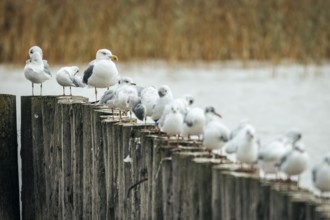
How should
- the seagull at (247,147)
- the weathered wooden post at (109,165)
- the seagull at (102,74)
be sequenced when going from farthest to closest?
the seagull at (102,74), the weathered wooden post at (109,165), the seagull at (247,147)

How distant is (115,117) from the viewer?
673cm

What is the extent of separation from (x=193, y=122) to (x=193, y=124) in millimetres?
16

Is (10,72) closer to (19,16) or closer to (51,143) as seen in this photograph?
(19,16)

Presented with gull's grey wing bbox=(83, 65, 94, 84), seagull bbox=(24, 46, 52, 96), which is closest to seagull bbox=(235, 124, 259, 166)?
gull's grey wing bbox=(83, 65, 94, 84)

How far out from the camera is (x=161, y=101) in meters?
6.55

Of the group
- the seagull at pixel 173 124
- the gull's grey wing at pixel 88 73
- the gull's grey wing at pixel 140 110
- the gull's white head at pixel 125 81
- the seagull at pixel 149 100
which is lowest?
the seagull at pixel 173 124

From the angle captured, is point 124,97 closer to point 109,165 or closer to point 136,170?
point 109,165

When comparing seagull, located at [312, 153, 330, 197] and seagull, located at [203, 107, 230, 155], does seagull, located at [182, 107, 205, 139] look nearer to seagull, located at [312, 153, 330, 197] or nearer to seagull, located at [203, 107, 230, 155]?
seagull, located at [203, 107, 230, 155]

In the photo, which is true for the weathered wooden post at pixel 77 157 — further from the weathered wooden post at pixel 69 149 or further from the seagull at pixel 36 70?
the seagull at pixel 36 70

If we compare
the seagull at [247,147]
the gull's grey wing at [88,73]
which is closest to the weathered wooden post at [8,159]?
the gull's grey wing at [88,73]

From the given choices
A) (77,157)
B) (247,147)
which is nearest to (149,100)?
(77,157)

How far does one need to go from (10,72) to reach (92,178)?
44.1ft

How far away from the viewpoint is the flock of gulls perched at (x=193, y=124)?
16.1 feet

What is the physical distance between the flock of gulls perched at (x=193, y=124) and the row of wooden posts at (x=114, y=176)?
0.10 meters
